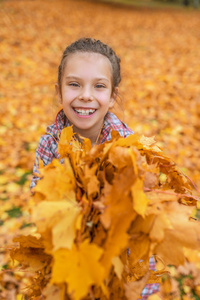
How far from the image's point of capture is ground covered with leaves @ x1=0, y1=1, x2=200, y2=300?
2179mm

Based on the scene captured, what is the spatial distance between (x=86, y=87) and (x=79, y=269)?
787 mm

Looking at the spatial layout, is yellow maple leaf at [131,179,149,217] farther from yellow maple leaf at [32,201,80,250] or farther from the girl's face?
the girl's face

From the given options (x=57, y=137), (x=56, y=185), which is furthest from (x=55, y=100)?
(x=56, y=185)

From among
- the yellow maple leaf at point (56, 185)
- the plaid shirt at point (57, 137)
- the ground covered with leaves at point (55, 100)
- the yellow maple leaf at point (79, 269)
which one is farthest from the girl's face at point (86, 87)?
the yellow maple leaf at point (79, 269)

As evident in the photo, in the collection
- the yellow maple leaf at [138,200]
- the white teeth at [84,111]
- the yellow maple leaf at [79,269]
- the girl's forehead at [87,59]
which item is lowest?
the yellow maple leaf at [79,269]

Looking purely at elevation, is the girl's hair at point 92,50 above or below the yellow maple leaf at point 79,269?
above

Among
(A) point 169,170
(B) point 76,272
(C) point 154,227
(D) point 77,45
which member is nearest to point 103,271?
(B) point 76,272

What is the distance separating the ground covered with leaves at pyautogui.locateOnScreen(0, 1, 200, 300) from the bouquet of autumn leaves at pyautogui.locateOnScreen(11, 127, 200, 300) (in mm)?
46

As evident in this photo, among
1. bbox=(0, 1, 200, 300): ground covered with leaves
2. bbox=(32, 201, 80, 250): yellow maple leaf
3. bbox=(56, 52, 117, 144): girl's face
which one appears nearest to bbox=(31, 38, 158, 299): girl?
bbox=(56, 52, 117, 144): girl's face

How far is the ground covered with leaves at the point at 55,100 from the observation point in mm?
2179

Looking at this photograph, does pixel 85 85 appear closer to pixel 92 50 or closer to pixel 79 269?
pixel 92 50

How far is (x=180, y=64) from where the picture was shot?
6.00 meters

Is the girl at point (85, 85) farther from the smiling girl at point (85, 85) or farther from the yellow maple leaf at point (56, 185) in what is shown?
the yellow maple leaf at point (56, 185)

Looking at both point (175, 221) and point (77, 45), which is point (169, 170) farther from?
point (77, 45)
